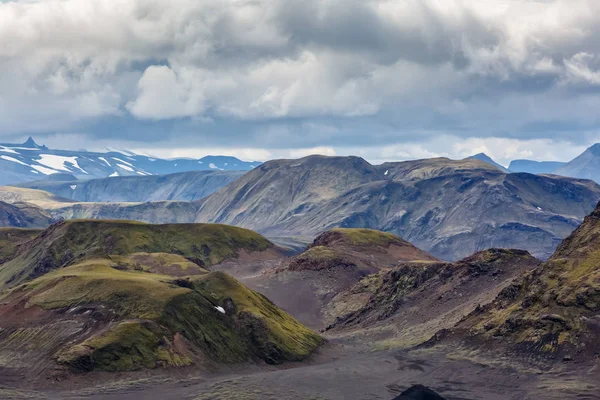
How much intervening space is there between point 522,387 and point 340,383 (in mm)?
37837

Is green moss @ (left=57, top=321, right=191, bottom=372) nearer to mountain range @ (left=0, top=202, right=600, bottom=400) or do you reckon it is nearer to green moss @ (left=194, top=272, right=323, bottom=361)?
mountain range @ (left=0, top=202, right=600, bottom=400)

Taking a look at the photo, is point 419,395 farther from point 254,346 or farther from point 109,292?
point 109,292

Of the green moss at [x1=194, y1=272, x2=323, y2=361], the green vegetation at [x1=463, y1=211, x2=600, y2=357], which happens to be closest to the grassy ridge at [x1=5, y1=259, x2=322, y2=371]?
the green moss at [x1=194, y1=272, x2=323, y2=361]

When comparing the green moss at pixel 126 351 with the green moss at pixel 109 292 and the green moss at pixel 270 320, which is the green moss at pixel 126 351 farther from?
the green moss at pixel 270 320

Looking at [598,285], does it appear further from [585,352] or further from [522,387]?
[522,387]

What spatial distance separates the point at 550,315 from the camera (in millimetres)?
169750

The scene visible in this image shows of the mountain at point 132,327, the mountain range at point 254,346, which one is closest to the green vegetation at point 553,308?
the mountain range at point 254,346

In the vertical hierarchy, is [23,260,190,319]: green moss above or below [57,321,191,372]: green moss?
above

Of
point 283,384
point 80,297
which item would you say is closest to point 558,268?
point 283,384

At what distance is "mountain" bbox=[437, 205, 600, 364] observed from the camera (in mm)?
160750

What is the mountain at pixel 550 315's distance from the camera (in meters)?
161

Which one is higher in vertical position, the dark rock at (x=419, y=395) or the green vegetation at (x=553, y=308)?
the green vegetation at (x=553, y=308)

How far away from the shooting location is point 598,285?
170750 mm

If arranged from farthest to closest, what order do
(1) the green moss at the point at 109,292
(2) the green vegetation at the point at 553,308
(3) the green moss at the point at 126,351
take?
1. (1) the green moss at the point at 109,292
2. (2) the green vegetation at the point at 553,308
3. (3) the green moss at the point at 126,351
